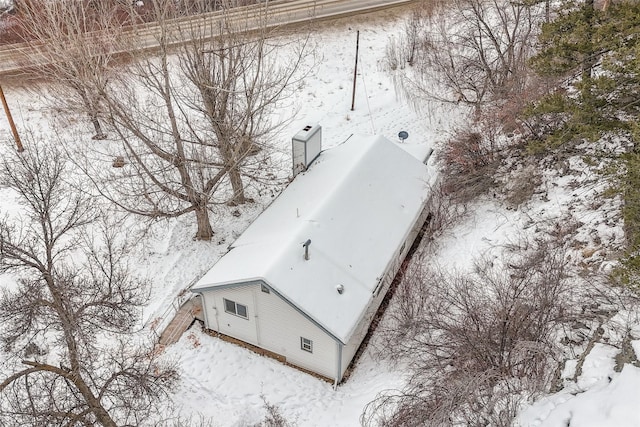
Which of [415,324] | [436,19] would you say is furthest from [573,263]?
[436,19]

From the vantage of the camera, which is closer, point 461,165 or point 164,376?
point 164,376

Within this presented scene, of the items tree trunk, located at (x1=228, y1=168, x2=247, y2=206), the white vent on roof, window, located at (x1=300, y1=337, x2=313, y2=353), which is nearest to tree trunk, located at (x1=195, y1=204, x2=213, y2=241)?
tree trunk, located at (x1=228, y1=168, x2=247, y2=206)

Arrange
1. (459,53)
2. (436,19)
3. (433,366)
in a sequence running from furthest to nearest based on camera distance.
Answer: (436,19) < (459,53) < (433,366)

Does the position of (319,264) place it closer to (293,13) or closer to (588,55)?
(588,55)

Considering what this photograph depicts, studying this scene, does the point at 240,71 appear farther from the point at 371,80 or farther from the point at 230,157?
the point at 371,80

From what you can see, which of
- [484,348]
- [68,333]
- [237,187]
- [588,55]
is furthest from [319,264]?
[588,55]

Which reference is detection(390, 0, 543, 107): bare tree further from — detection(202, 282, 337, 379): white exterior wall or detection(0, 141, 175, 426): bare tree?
detection(0, 141, 175, 426): bare tree

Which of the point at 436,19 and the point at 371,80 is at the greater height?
the point at 436,19
